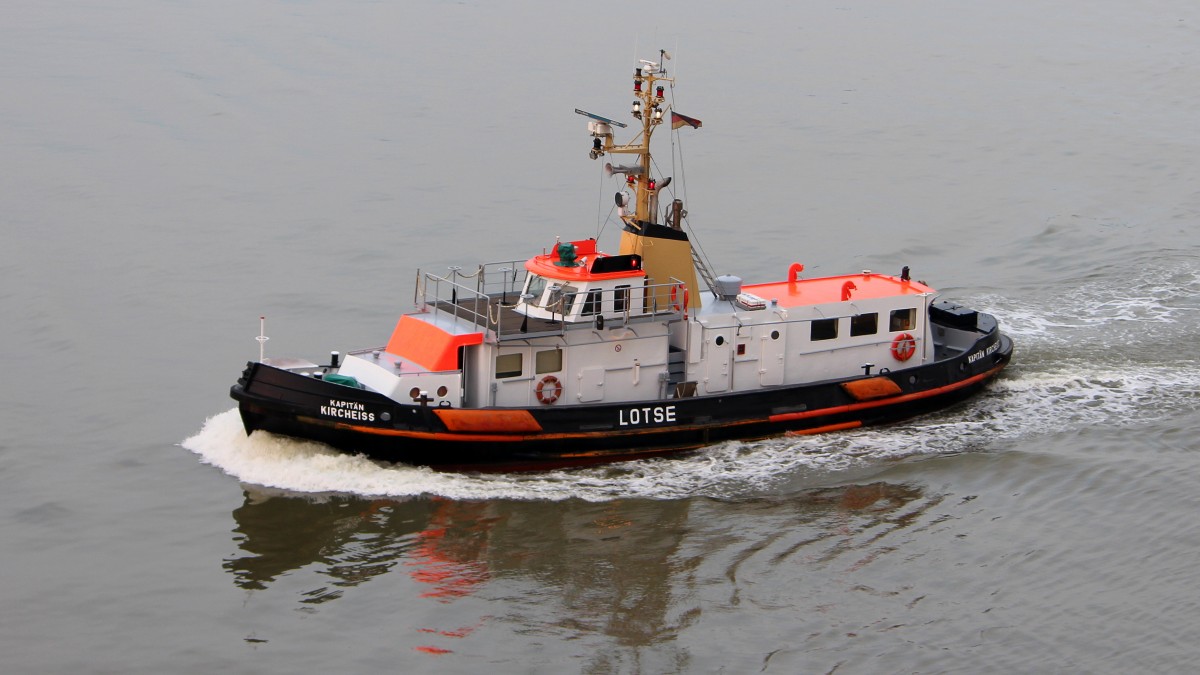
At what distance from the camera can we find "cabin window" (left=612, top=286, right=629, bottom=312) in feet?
61.8

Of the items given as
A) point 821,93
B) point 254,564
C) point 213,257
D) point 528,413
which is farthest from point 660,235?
point 821,93

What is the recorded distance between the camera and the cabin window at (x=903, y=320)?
2072 centimetres

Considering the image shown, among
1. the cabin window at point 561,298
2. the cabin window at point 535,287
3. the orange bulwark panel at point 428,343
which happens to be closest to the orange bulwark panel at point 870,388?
the cabin window at point 561,298

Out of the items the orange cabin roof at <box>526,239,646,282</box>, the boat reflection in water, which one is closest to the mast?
the orange cabin roof at <box>526,239,646,282</box>

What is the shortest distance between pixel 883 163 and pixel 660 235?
574 inches

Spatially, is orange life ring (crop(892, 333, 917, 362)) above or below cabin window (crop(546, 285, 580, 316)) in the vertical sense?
below

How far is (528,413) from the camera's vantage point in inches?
718

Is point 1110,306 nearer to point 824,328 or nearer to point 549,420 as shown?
point 824,328

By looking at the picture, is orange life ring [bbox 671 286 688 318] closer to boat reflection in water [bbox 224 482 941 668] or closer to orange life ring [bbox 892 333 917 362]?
boat reflection in water [bbox 224 482 941 668]

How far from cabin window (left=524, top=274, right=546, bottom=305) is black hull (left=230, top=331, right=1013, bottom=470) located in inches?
63.2

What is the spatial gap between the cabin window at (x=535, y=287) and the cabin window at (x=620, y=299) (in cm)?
96

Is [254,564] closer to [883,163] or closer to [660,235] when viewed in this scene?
[660,235]

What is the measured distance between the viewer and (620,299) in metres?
18.9

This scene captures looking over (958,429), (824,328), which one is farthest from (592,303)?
(958,429)
